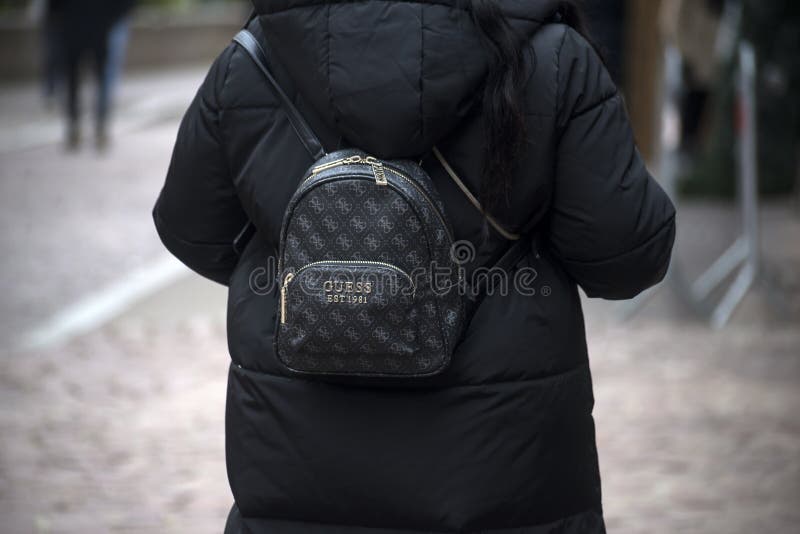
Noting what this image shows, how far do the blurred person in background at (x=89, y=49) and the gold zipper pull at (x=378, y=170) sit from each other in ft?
39.4

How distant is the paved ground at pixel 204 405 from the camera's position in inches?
183

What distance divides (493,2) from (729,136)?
8754 mm

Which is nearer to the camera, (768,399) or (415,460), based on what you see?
(415,460)

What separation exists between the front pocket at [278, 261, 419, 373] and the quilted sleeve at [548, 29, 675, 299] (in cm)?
35

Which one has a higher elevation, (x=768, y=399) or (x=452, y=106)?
(x=452, y=106)

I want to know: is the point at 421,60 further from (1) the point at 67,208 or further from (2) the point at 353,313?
(1) the point at 67,208

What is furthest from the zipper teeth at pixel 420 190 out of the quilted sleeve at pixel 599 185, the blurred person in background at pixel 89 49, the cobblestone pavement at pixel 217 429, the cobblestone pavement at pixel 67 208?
the blurred person in background at pixel 89 49

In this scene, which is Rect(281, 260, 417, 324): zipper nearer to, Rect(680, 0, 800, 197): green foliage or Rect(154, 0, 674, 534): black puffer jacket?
Rect(154, 0, 674, 534): black puffer jacket

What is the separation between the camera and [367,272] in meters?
2.20

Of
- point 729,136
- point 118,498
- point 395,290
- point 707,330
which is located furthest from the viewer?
point 729,136

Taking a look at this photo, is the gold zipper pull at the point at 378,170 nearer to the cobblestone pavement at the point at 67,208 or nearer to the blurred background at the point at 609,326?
the blurred background at the point at 609,326

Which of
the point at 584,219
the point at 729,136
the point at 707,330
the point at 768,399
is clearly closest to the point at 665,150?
the point at 707,330

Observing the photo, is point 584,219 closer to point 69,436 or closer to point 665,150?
point 69,436

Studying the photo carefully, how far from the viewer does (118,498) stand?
15.6 feet
